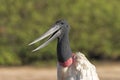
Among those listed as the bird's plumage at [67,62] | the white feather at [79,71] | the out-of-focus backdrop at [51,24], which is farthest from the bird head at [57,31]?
the out-of-focus backdrop at [51,24]

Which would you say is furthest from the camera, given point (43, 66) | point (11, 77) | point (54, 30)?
point (43, 66)

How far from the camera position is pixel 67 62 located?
907cm

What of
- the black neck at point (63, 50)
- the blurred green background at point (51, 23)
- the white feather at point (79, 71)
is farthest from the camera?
the blurred green background at point (51, 23)

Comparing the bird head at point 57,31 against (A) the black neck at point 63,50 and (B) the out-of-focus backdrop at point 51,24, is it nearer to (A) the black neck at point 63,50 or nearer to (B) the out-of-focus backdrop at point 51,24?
(A) the black neck at point 63,50

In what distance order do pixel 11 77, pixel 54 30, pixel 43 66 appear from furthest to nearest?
pixel 43 66, pixel 11 77, pixel 54 30

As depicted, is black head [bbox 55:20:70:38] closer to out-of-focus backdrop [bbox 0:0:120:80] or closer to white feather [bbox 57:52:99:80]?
white feather [bbox 57:52:99:80]

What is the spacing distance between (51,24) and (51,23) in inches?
3.3

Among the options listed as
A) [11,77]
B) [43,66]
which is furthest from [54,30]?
[43,66]

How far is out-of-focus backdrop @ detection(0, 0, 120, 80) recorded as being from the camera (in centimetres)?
1784

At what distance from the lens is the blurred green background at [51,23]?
17844 millimetres

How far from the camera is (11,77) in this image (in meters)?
15.9

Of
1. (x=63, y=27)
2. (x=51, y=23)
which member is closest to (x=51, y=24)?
(x=51, y=23)

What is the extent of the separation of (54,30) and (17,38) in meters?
9.01

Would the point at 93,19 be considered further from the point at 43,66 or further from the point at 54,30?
the point at 54,30
